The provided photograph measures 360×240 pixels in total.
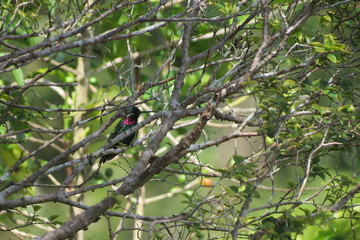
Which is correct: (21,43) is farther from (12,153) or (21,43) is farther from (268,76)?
(268,76)

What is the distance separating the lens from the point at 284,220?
281cm

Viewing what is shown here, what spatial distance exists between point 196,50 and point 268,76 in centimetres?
249

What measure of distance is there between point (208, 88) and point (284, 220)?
0.76 metres

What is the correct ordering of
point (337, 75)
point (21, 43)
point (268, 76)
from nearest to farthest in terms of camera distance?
point (268, 76) → point (337, 75) → point (21, 43)

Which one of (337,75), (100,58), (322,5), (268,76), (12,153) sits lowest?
(268,76)

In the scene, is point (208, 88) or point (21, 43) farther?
point (21, 43)

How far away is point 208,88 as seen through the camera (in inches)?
126

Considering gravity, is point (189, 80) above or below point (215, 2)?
above

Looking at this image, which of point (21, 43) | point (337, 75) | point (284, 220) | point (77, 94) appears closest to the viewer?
point (284, 220)

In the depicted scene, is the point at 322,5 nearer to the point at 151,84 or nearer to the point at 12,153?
the point at 151,84

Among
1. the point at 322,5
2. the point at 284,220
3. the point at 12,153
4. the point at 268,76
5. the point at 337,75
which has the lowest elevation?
the point at 284,220

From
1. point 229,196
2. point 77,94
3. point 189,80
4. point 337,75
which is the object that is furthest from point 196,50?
point 229,196

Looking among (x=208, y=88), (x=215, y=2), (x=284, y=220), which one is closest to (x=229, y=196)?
(x=284, y=220)

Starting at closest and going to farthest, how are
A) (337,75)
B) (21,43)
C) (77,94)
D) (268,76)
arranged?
(268,76) → (337,75) → (21,43) → (77,94)
